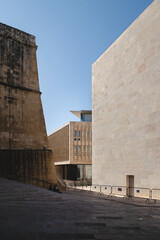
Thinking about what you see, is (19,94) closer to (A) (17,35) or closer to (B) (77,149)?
(A) (17,35)

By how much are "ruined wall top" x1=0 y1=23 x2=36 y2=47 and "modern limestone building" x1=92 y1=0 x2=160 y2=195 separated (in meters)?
8.41

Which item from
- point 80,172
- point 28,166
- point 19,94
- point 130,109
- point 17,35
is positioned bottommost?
point 80,172

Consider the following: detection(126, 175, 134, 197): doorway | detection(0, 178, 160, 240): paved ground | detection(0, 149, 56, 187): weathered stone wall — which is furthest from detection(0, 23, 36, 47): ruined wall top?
detection(0, 178, 160, 240): paved ground

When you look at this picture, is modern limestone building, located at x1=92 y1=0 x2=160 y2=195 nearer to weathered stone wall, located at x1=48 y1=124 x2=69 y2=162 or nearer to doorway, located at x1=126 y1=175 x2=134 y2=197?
doorway, located at x1=126 y1=175 x2=134 y2=197

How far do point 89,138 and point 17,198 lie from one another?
41.6 m

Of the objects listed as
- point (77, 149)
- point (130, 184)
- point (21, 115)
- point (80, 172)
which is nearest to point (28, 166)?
point (21, 115)

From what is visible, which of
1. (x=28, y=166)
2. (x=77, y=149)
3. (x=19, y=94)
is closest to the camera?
(x=28, y=166)

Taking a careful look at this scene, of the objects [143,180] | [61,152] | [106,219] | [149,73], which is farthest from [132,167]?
[61,152]

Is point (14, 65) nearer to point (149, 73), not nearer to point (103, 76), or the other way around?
point (103, 76)

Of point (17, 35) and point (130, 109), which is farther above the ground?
point (17, 35)

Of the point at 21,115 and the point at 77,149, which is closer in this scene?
the point at 21,115

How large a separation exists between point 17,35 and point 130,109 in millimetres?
13463

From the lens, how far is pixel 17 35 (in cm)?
2467

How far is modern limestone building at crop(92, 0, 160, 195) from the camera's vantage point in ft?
63.5
